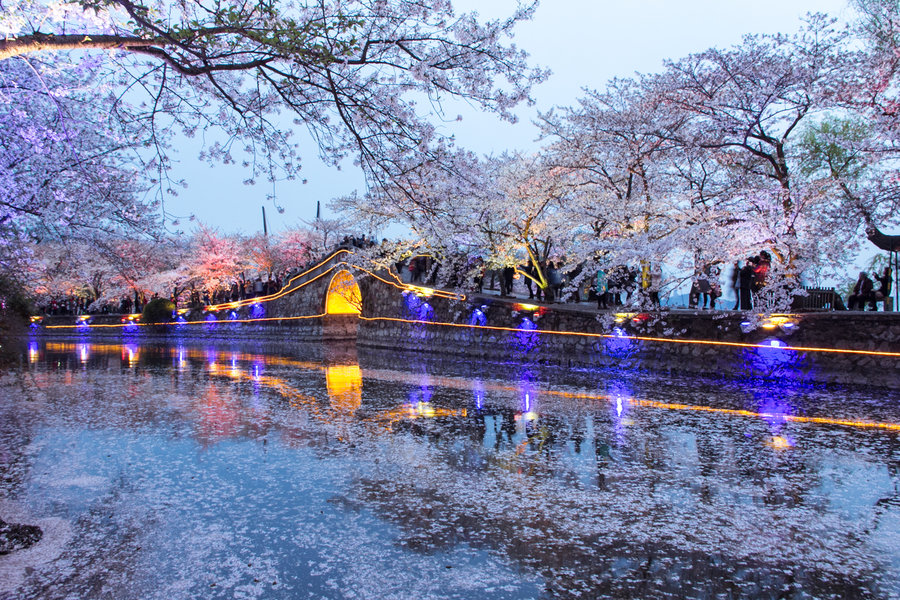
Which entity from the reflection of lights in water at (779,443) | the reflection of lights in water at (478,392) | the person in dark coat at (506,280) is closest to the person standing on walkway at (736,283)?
the reflection of lights in water at (478,392)

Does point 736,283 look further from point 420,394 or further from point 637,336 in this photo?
point 420,394

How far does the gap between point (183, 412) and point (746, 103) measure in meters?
14.1

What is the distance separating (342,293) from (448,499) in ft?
91.9

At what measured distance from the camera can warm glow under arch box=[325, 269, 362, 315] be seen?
104 ft

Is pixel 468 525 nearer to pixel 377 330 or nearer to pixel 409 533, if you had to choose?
pixel 409 533

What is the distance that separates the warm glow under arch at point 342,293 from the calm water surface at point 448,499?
2163 centimetres

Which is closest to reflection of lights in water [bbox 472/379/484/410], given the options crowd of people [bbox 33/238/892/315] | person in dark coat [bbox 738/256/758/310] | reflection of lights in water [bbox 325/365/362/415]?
reflection of lights in water [bbox 325/365/362/415]

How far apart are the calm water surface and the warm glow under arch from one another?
21.6 m

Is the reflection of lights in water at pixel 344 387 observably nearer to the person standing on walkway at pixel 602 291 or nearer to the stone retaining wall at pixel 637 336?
the stone retaining wall at pixel 637 336

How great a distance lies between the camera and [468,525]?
14.3 feet

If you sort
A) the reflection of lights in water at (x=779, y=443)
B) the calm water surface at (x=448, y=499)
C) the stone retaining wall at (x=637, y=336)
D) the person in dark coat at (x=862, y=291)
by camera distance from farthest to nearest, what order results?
the person in dark coat at (x=862, y=291) → the stone retaining wall at (x=637, y=336) → the reflection of lights in water at (x=779, y=443) → the calm water surface at (x=448, y=499)

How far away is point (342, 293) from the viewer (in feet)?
106

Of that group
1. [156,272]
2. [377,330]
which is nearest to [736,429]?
[377,330]

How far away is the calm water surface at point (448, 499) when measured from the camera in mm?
3510
